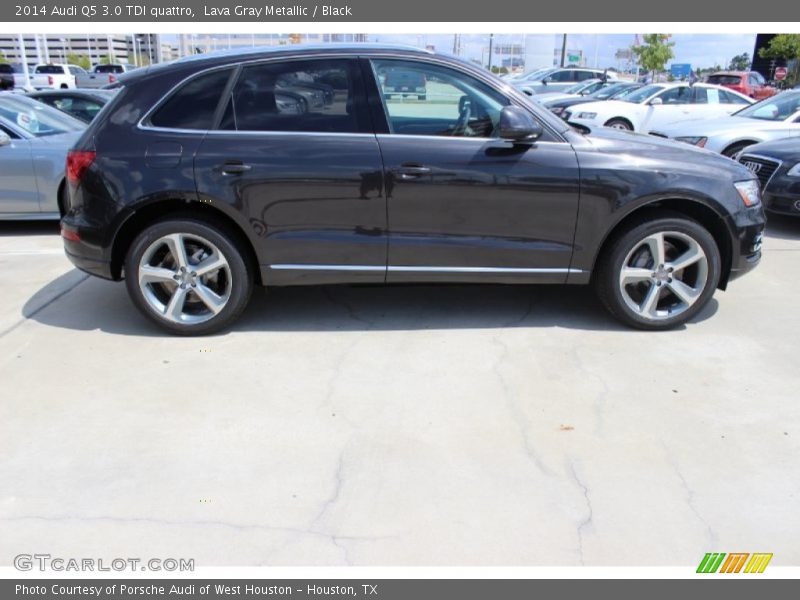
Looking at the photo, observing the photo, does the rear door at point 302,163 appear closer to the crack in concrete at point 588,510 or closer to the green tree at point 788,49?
the crack in concrete at point 588,510

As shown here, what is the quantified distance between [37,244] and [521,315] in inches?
197

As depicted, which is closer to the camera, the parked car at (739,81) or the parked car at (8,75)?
the parked car at (739,81)

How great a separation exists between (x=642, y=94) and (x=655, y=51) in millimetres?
38998

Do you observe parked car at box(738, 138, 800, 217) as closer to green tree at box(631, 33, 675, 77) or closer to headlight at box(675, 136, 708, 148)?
headlight at box(675, 136, 708, 148)

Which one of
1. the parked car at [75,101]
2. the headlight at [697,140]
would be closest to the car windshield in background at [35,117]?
the parked car at [75,101]

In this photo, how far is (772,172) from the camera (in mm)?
7523

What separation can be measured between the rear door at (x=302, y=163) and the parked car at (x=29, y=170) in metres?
3.72

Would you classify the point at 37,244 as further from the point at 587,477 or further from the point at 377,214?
the point at 587,477

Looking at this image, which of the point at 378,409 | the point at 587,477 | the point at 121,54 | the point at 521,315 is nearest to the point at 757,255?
the point at 521,315

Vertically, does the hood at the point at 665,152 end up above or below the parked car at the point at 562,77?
below

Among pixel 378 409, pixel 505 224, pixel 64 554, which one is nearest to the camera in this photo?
pixel 64 554

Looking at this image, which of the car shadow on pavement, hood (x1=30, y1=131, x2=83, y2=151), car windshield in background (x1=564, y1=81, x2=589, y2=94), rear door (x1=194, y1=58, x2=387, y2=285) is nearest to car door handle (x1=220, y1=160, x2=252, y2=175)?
rear door (x1=194, y1=58, x2=387, y2=285)

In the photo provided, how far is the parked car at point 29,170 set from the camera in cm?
691

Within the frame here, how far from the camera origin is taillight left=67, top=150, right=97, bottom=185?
13.9 feet
